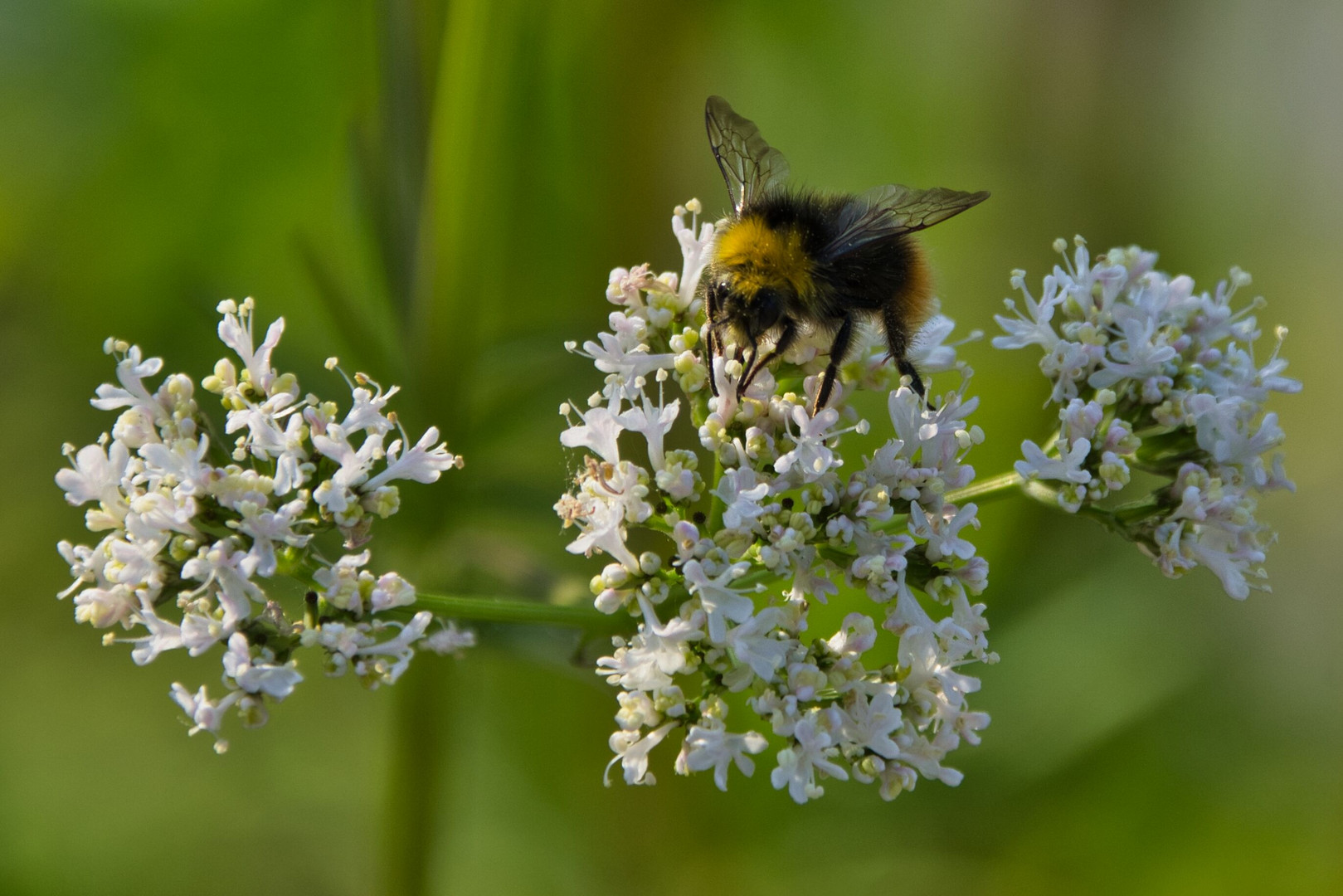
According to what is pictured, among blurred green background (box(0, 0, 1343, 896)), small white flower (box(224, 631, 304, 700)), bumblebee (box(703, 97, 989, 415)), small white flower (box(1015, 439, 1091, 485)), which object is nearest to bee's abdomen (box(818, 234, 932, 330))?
bumblebee (box(703, 97, 989, 415))

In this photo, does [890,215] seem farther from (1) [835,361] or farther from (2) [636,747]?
(2) [636,747]

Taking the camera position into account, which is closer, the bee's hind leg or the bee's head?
the bee's head

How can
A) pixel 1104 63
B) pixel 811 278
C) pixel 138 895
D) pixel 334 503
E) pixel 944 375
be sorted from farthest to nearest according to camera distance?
pixel 1104 63 < pixel 944 375 < pixel 138 895 < pixel 811 278 < pixel 334 503

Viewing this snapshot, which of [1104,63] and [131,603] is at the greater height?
[1104,63]

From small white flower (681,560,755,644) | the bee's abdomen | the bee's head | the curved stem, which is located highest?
the bee's abdomen

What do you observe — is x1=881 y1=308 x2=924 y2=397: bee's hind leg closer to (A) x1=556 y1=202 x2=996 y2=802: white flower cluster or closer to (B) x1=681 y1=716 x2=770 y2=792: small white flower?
(A) x1=556 y1=202 x2=996 y2=802: white flower cluster

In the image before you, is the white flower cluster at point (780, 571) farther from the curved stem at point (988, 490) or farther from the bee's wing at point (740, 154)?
the bee's wing at point (740, 154)

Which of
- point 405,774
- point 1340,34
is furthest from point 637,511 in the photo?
point 1340,34

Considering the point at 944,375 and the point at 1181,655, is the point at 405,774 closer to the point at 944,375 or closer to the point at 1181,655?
the point at 944,375
